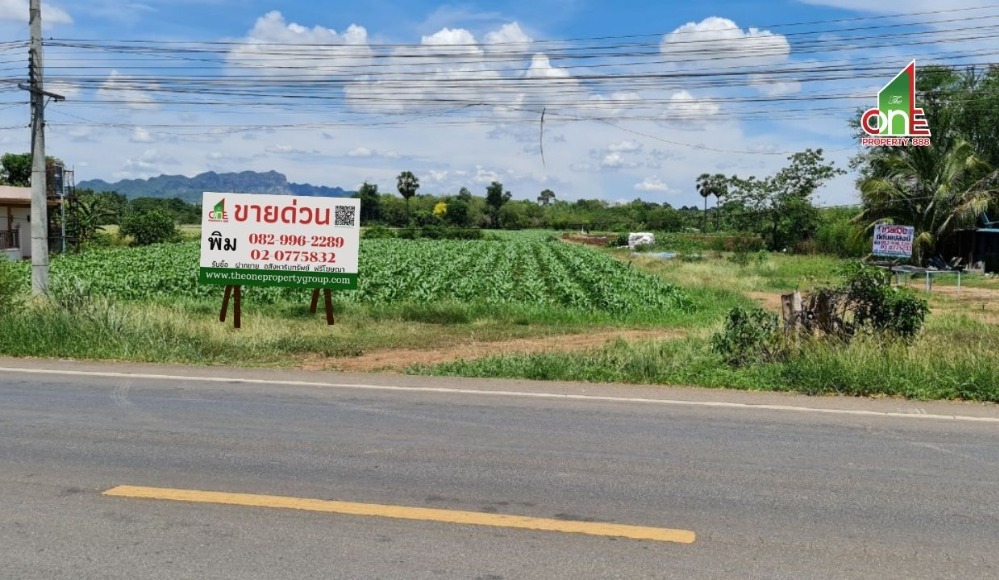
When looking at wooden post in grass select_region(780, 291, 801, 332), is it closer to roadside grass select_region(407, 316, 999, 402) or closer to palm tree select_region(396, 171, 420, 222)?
roadside grass select_region(407, 316, 999, 402)

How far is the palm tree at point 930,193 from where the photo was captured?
38594mm

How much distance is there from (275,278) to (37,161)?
4883 mm

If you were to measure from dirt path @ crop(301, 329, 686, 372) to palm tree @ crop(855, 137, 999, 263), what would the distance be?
89.7 ft

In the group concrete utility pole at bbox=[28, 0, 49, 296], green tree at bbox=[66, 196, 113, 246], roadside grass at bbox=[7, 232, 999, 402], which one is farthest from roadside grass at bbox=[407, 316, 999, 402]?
green tree at bbox=[66, 196, 113, 246]

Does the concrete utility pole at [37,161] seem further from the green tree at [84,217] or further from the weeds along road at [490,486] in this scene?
the green tree at [84,217]

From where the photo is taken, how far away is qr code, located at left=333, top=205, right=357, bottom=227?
15633mm

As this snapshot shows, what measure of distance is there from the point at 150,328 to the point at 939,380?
10.5 meters

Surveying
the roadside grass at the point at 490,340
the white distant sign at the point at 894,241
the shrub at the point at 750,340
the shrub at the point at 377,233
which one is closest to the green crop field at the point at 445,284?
the roadside grass at the point at 490,340

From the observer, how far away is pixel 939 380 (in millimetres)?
9516

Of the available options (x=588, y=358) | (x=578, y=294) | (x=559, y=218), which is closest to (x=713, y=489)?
(x=588, y=358)

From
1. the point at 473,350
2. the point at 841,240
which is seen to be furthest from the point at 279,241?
the point at 841,240

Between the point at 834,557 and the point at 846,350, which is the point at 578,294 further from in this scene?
the point at 834,557

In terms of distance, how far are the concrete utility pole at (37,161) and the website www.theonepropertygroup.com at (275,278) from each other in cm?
279

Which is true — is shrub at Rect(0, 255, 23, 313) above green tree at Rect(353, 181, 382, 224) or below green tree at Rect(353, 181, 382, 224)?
below
